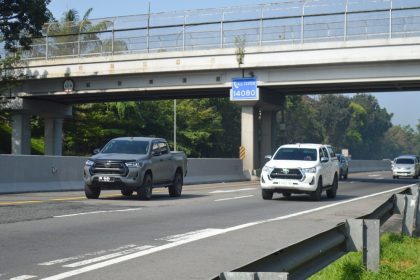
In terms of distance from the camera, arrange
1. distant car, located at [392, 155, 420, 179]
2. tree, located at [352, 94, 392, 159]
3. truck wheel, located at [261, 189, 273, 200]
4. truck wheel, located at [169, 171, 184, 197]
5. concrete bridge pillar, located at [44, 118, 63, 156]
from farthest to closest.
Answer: tree, located at [352, 94, 392, 159] → concrete bridge pillar, located at [44, 118, 63, 156] → distant car, located at [392, 155, 420, 179] → truck wheel, located at [169, 171, 184, 197] → truck wheel, located at [261, 189, 273, 200]

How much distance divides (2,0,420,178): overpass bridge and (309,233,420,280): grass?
93.1 feet

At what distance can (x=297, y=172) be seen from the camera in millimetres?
21812

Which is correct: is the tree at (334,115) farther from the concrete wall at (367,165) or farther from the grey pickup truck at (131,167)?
the grey pickup truck at (131,167)

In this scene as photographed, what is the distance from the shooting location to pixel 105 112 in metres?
71.8

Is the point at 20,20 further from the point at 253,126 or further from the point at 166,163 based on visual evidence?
the point at 166,163

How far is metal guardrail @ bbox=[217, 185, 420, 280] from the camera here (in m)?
4.16

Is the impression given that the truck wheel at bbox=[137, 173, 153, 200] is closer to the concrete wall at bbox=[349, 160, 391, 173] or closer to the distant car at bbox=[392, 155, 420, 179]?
the distant car at bbox=[392, 155, 420, 179]

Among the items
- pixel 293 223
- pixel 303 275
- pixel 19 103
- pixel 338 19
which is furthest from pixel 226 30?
pixel 303 275

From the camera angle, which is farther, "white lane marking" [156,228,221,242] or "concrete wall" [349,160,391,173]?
"concrete wall" [349,160,391,173]

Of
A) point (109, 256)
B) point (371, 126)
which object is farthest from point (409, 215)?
point (371, 126)

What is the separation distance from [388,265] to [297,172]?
1248cm

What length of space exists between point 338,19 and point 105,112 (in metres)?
36.6

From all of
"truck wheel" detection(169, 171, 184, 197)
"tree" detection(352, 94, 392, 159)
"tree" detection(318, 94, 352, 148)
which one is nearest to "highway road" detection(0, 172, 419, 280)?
"truck wheel" detection(169, 171, 184, 197)

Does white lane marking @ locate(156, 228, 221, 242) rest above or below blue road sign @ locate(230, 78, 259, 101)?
below
